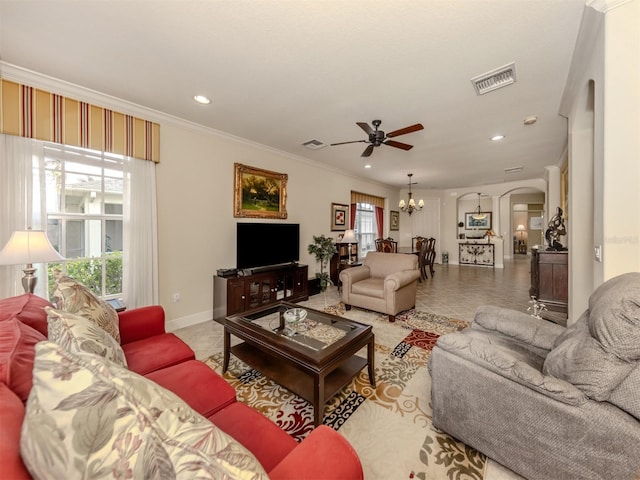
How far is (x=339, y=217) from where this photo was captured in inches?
240

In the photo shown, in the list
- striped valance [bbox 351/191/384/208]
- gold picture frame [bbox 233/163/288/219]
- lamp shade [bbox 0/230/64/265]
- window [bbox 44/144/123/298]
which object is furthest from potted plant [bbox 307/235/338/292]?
lamp shade [bbox 0/230/64/265]

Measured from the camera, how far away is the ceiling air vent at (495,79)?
2.31 m

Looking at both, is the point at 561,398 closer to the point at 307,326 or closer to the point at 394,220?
the point at 307,326

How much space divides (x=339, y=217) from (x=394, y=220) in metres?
3.28

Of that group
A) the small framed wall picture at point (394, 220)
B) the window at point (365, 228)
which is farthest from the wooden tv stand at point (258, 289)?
the small framed wall picture at point (394, 220)

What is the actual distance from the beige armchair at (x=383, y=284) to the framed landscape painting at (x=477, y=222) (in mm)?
6673

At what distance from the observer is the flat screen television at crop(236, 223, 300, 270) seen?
3.83m

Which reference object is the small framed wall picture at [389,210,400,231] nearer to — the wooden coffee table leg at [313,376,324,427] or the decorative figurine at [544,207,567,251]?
the decorative figurine at [544,207,567,251]

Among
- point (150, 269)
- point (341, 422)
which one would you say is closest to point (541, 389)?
point (341, 422)

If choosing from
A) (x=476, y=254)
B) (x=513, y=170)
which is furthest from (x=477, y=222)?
(x=513, y=170)

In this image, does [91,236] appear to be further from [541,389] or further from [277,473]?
[541,389]

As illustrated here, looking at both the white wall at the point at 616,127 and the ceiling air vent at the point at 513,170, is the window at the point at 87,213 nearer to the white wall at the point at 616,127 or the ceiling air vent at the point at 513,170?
the white wall at the point at 616,127

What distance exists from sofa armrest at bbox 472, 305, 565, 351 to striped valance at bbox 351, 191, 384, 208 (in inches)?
189

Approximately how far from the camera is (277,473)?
0.81m
